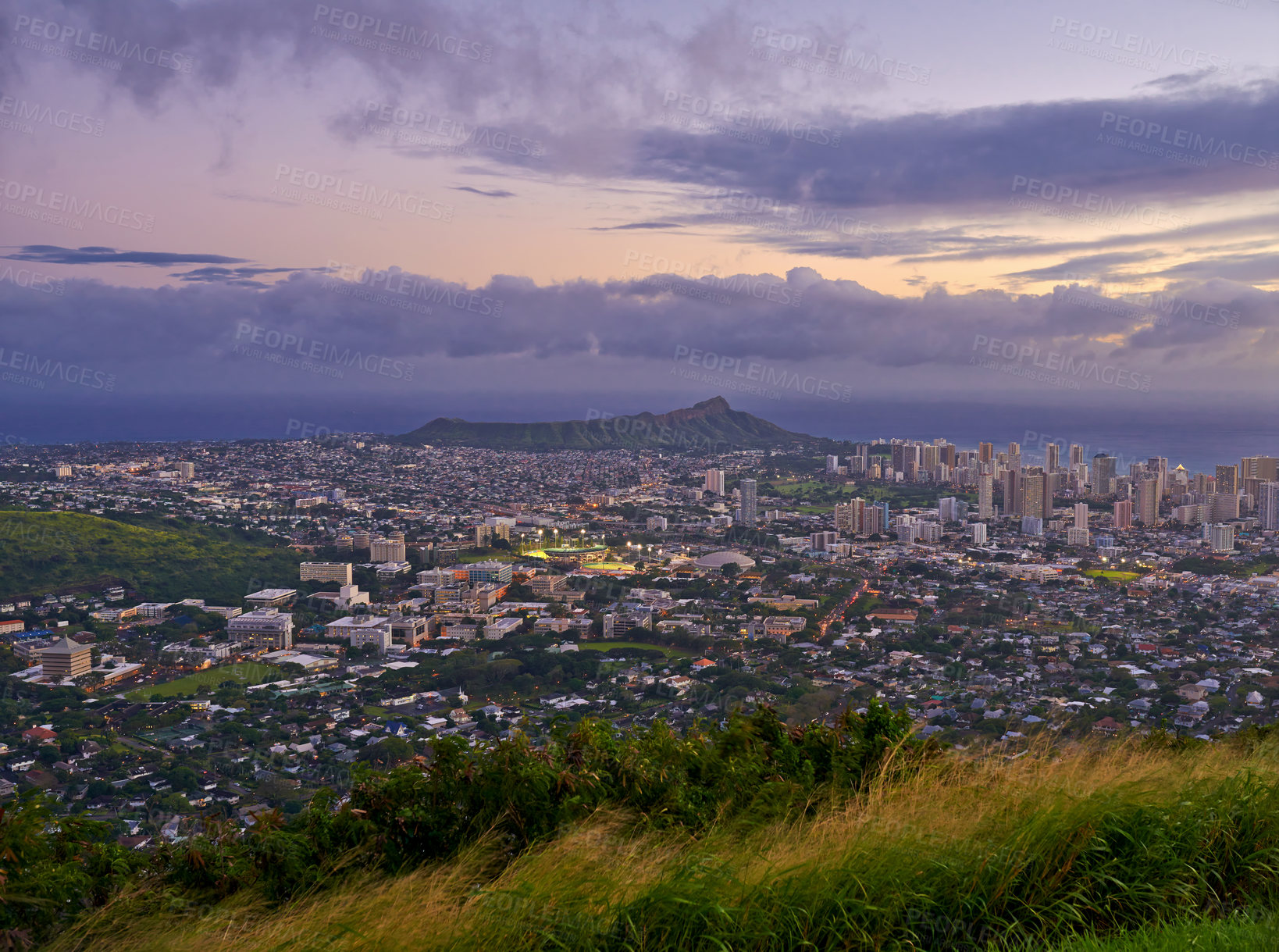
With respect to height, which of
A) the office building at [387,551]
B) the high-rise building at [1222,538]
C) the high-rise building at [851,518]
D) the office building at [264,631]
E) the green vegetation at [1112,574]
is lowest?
the office building at [264,631]

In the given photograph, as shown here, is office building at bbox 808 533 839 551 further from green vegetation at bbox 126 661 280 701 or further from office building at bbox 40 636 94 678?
office building at bbox 40 636 94 678

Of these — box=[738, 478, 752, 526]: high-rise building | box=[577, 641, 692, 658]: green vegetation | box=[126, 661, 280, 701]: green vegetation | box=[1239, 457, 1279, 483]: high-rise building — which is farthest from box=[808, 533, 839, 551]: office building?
box=[126, 661, 280, 701]: green vegetation

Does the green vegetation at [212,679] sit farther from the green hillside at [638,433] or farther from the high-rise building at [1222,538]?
the green hillside at [638,433]

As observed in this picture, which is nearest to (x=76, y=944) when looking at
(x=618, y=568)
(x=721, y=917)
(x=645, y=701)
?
(x=721, y=917)

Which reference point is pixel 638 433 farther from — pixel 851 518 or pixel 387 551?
pixel 387 551

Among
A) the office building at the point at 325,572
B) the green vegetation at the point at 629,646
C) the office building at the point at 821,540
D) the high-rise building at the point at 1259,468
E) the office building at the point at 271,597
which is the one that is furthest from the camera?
the high-rise building at the point at 1259,468

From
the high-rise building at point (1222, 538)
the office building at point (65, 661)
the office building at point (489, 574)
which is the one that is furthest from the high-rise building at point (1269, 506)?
the office building at point (65, 661)
